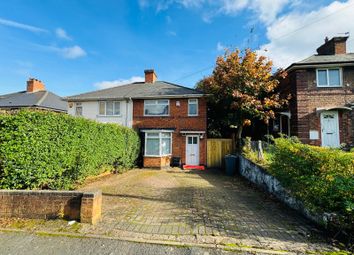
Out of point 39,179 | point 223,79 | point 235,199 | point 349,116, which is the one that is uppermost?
point 223,79

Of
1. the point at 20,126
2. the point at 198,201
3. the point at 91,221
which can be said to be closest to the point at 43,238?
the point at 91,221

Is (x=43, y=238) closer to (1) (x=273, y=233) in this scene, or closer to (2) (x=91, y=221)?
(2) (x=91, y=221)

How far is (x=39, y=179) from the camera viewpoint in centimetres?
588

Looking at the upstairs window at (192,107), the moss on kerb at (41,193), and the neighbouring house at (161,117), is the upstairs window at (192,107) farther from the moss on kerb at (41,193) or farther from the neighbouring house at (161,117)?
the moss on kerb at (41,193)

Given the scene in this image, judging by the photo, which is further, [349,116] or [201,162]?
[201,162]

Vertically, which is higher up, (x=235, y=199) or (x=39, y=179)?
(x=39, y=179)

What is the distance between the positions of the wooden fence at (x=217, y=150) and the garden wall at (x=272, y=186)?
3.11m

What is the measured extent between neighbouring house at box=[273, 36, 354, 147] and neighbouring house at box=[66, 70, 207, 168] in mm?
6595

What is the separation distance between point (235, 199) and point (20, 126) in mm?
7031

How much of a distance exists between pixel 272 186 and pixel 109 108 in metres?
13.8

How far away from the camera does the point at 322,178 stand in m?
4.70

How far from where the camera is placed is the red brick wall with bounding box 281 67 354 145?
42.2 feet

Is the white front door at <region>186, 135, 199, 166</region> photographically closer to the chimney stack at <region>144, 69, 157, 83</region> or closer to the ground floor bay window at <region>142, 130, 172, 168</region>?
the ground floor bay window at <region>142, 130, 172, 168</region>

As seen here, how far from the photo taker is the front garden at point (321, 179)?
4.00 meters
